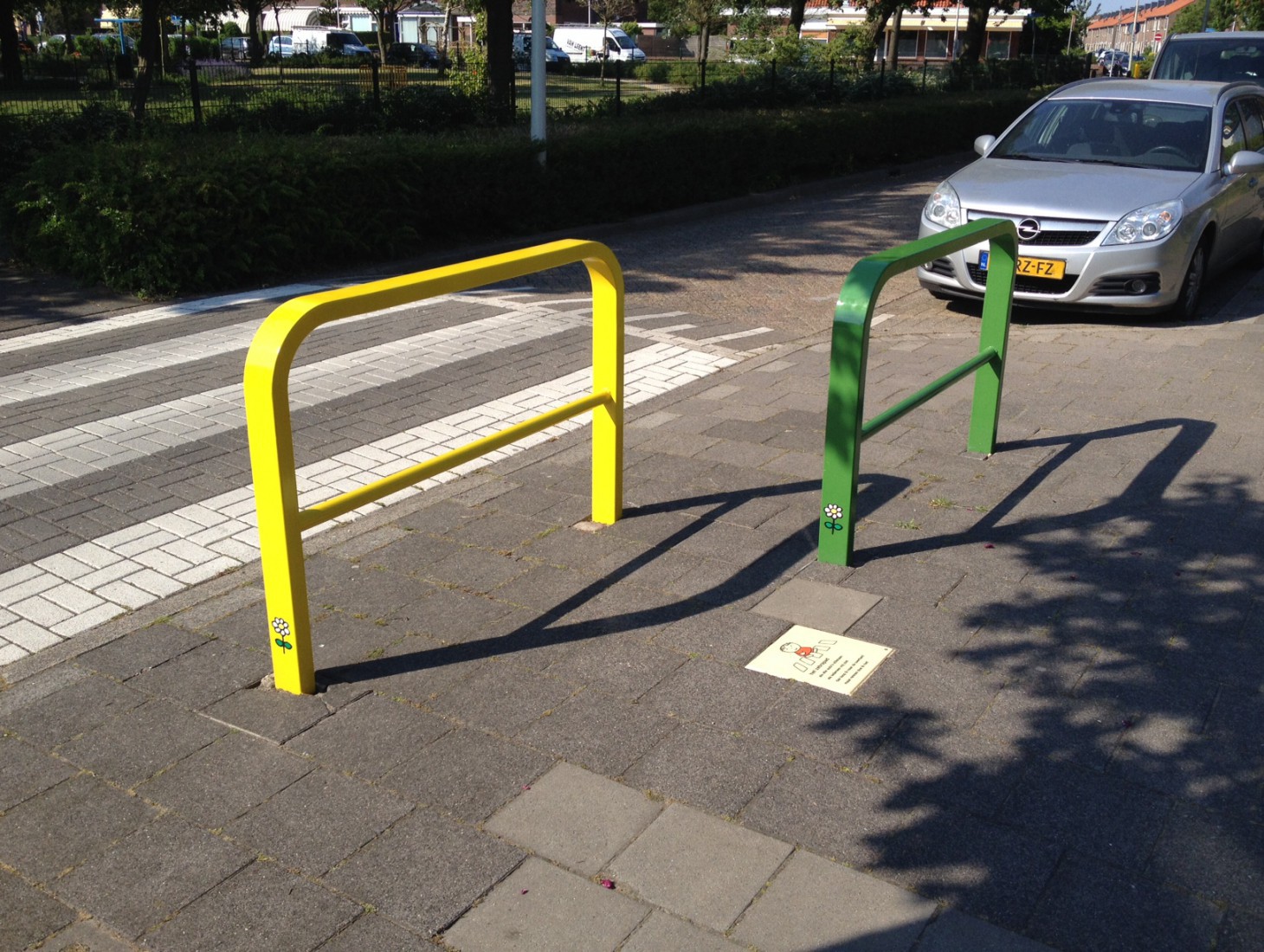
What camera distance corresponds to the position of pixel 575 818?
3.22 metres

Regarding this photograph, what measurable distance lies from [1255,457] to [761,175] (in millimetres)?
11355

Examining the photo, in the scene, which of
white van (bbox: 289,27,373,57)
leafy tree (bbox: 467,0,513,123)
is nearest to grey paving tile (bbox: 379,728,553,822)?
leafy tree (bbox: 467,0,513,123)

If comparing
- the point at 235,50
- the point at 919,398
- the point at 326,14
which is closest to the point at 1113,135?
the point at 919,398

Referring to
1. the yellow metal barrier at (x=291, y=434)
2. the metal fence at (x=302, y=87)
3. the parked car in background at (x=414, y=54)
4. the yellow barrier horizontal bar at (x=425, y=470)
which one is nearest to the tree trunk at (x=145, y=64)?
the metal fence at (x=302, y=87)

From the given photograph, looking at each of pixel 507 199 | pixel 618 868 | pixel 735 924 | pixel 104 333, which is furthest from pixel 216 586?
pixel 507 199

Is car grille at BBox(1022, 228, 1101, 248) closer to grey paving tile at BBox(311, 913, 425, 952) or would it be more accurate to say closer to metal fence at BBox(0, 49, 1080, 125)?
grey paving tile at BBox(311, 913, 425, 952)

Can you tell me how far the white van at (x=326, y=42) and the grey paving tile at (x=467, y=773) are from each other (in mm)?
56502

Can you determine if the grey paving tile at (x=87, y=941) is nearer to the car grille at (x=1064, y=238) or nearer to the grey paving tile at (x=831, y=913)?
the grey paving tile at (x=831, y=913)

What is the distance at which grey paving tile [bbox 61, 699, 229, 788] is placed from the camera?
345 cm

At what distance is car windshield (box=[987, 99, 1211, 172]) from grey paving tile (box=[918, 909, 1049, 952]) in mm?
7978

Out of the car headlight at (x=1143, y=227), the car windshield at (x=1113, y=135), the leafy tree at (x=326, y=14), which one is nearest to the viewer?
the car headlight at (x=1143, y=227)

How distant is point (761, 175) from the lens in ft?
54.2

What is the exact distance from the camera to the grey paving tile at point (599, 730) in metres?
3.50

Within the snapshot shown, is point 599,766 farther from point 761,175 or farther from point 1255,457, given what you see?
point 761,175
